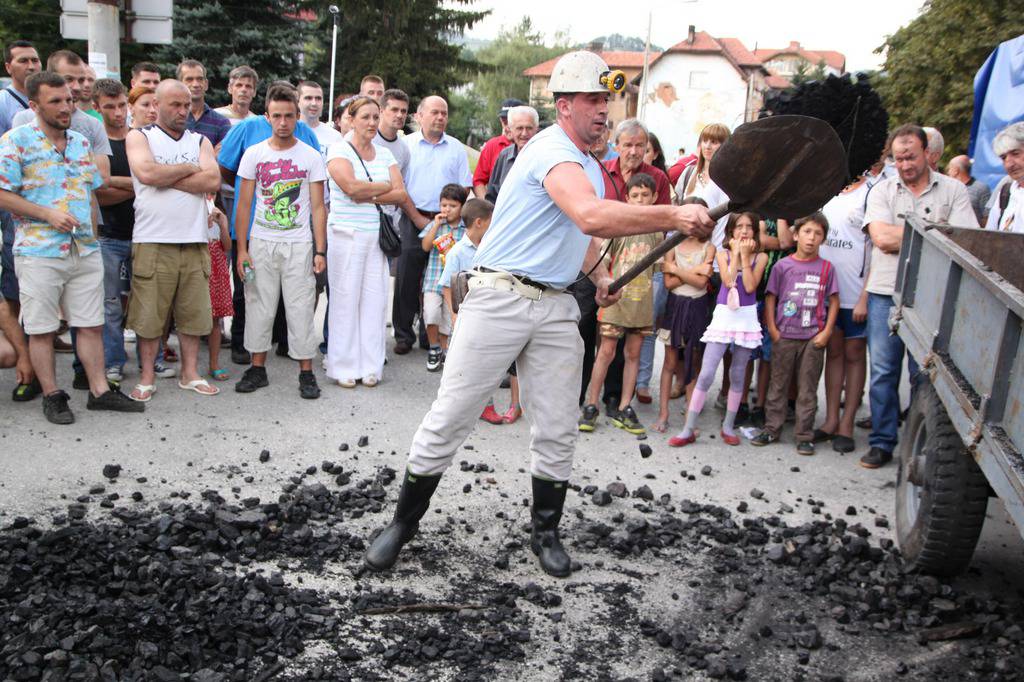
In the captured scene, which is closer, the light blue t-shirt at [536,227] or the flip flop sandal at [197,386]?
the light blue t-shirt at [536,227]

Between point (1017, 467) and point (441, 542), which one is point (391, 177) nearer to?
point (441, 542)

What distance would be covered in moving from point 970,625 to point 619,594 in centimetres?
160

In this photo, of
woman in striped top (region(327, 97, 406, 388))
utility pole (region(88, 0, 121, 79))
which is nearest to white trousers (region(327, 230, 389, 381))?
woman in striped top (region(327, 97, 406, 388))

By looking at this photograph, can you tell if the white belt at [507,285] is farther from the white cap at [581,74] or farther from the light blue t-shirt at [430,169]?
the light blue t-shirt at [430,169]

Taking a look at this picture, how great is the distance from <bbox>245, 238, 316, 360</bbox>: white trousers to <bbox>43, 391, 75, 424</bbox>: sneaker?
1.52 meters

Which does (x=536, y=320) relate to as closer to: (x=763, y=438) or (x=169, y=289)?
(x=763, y=438)

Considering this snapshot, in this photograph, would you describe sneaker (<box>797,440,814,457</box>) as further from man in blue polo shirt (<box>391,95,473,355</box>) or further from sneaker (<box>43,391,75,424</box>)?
sneaker (<box>43,391,75,424</box>)

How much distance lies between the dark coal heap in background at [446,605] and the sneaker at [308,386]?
2.18 metres

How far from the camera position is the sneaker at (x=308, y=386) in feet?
24.6

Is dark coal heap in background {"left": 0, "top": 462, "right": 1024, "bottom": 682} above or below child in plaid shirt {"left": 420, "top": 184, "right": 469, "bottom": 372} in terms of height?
below

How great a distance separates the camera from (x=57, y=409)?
21.3ft

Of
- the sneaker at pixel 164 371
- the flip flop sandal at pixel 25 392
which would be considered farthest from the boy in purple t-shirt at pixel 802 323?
the flip flop sandal at pixel 25 392

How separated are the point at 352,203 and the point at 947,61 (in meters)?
31.3

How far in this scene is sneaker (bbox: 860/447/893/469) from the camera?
6.75 meters
